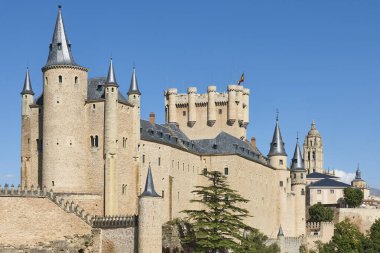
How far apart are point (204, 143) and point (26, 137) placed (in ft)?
82.3

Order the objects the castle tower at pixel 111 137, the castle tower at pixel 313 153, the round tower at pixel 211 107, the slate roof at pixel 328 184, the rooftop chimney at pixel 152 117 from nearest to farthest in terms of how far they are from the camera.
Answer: the castle tower at pixel 111 137 < the rooftop chimney at pixel 152 117 < the round tower at pixel 211 107 < the slate roof at pixel 328 184 < the castle tower at pixel 313 153

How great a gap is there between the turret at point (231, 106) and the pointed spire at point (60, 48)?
33.1 metres

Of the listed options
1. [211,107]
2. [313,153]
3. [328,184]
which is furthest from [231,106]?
[313,153]

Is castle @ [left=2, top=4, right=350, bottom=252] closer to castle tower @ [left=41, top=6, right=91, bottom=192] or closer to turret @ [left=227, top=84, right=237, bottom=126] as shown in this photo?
castle tower @ [left=41, top=6, right=91, bottom=192]

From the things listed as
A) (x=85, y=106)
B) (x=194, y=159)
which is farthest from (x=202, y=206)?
(x=85, y=106)

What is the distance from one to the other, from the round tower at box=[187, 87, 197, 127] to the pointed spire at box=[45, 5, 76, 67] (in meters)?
32.5

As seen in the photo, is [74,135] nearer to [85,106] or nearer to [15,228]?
[85,106]

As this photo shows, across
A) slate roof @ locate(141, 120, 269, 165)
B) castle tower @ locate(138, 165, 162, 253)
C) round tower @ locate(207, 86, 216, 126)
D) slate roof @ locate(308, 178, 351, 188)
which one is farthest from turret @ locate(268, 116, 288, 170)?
slate roof @ locate(308, 178, 351, 188)

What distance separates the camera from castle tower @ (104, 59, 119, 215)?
68188 mm

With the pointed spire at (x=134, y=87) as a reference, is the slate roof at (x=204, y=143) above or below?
below

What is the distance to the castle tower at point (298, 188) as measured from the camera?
342 feet

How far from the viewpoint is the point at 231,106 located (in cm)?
9988

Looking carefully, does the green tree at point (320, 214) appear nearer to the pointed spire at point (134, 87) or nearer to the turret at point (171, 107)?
the turret at point (171, 107)

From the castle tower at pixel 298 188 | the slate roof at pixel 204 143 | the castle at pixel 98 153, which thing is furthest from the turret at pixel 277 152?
the castle at pixel 98 153
